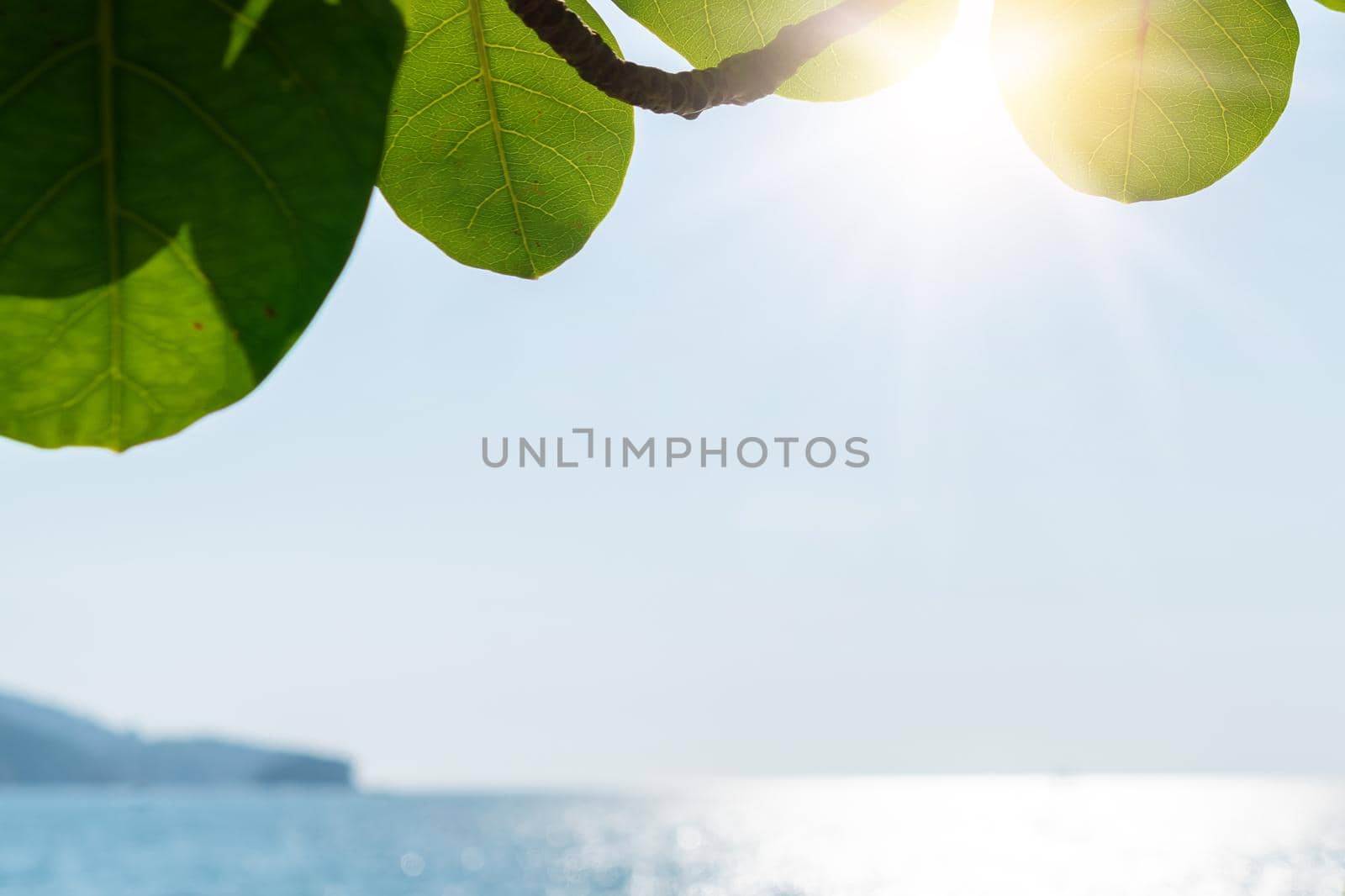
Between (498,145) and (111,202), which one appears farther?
(498,145)

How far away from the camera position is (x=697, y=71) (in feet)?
2.54

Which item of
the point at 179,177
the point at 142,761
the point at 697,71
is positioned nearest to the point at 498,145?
the point at 697,71

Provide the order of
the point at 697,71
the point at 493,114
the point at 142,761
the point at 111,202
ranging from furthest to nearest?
1. the point at 142,761
2. the point at 493,114
3. the point at 697,71
4. the point at 111,202

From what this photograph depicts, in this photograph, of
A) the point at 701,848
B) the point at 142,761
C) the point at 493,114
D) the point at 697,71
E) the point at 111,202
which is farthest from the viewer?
the point at 142,761

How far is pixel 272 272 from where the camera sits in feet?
1.65

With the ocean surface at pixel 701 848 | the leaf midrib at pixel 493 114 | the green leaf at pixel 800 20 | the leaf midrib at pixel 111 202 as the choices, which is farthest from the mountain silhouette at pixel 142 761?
the leaf midrib at pixel 111 202

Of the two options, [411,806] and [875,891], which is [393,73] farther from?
[411,806]

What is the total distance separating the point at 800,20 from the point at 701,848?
70.7m

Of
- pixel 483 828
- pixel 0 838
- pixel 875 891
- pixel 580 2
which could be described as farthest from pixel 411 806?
pixel 580 2

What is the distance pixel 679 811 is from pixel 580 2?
93.9 metres

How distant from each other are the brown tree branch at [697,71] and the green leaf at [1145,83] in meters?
0.15

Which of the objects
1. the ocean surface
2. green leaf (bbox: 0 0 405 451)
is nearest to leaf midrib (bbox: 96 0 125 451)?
green leaf (bbox: 0 0 405 451)

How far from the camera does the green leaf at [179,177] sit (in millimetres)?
466

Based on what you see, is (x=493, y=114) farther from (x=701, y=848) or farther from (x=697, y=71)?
(x=701, y=848)
